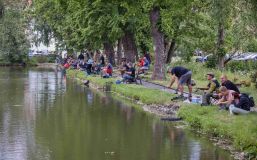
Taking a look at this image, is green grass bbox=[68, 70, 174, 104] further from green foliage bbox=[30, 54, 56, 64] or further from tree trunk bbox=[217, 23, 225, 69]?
green foliage bbox=[30, 54, 56, 64]

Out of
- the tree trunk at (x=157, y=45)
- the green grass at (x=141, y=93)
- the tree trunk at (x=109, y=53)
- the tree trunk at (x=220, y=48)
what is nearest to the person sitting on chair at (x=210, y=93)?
the green grass at (x=141, y=93)

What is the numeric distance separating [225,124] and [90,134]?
4560 millimetres

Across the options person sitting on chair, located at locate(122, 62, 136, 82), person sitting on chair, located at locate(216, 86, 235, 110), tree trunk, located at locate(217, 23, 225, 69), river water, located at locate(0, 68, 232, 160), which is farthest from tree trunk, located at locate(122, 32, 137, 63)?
person sitting on chair, located at locate(216, 86, 235, 110)

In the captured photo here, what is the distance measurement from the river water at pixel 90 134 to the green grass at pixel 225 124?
0.61 metres

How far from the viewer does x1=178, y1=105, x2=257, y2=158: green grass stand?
1622 centimetres

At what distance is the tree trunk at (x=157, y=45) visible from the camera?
119ft

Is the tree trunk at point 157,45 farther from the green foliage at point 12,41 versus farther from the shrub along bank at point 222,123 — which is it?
the green foliage at point 12,41

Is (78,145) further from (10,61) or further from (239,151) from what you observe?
(10,61)

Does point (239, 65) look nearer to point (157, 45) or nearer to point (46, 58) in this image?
point (157, 45)

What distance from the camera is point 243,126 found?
17.7 metres

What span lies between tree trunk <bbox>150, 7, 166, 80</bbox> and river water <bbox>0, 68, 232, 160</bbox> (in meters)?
7.89

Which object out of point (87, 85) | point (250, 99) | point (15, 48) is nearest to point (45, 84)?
point (87, 85)

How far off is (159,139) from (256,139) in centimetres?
392

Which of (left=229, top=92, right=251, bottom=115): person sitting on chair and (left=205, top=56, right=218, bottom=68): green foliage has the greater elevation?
(left=205, top=56, right=218, bottom=68): green foliage
